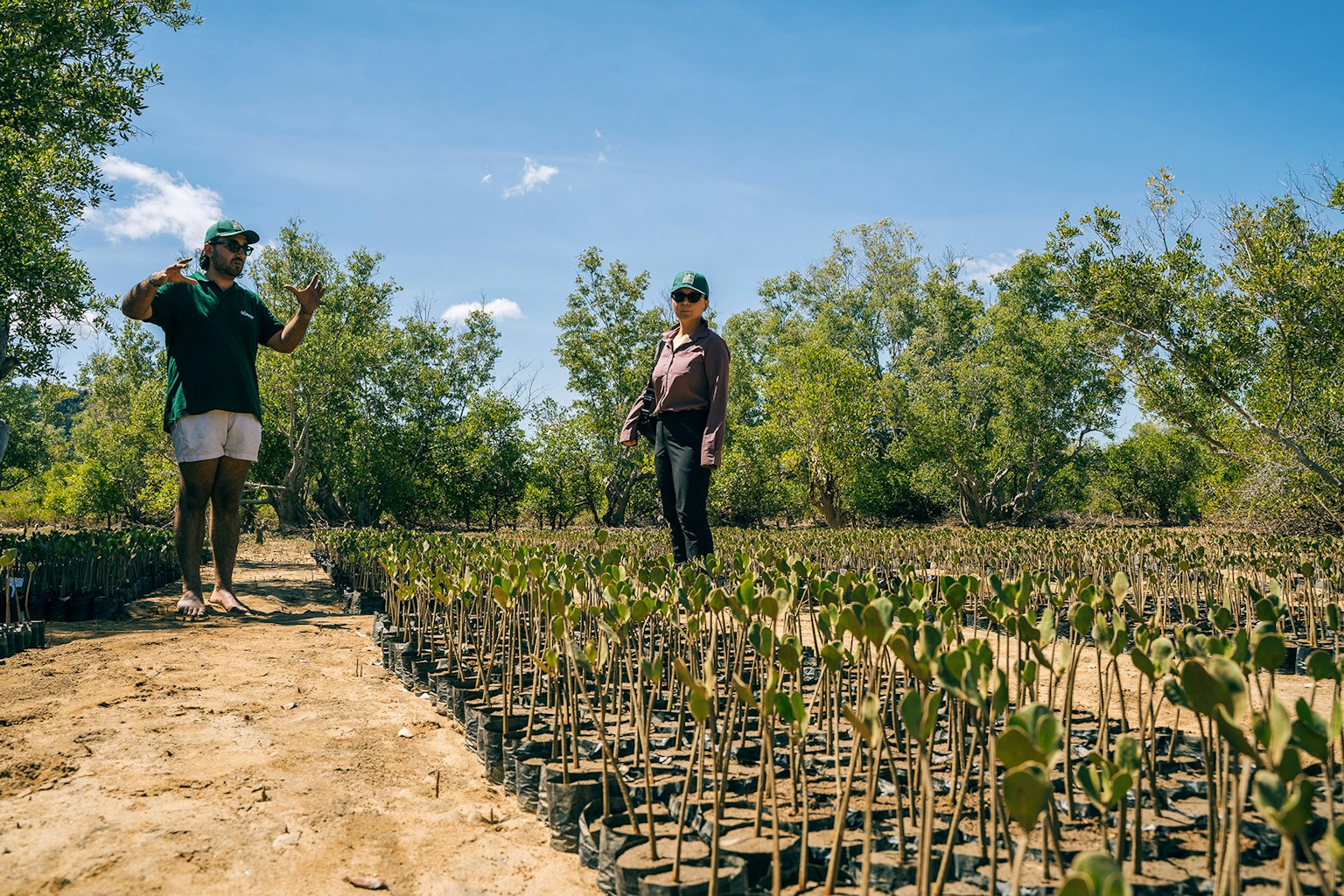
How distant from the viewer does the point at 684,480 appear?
17.6ft

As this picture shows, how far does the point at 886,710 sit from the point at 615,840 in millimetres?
1293

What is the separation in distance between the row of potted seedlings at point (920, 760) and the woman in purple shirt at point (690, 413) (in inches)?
67.8

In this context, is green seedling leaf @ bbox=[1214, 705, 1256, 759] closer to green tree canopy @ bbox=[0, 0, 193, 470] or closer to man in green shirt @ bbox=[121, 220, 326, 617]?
man in green shirt @ bbox=[121, 220, 326, 617]

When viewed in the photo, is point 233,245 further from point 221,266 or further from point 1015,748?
point 1015,748

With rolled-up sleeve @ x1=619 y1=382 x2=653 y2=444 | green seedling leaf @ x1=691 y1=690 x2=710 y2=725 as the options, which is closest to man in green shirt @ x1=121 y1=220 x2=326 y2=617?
rolled-up sleeve @ x1=619 y1=382 x2=653 y2=444

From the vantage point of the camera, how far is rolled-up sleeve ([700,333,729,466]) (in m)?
5.21

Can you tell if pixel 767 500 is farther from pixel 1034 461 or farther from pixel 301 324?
pixel 301 324

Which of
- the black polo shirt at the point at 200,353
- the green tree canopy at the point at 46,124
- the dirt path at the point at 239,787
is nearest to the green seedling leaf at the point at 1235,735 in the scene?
the dirt path at the point at 239,787

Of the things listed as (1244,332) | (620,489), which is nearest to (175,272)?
(1244,332)

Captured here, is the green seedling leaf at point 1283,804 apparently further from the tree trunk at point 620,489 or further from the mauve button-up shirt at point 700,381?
the tree trunk at point 620,489

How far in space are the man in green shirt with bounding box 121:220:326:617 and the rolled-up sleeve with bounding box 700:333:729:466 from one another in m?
2.68

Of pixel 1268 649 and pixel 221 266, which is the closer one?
pixel 1268 649

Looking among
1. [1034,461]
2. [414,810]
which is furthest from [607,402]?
[414,810]

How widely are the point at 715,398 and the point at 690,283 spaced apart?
0.85m
